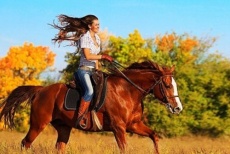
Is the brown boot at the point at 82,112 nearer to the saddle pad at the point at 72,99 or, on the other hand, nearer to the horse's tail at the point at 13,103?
the saddle pad at the point at 72,99

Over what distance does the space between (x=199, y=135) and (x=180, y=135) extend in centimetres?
121

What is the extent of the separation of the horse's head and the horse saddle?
115 cm

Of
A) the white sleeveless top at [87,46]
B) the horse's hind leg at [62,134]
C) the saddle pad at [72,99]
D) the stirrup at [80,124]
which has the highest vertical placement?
the white sleeveless top at [87,46]

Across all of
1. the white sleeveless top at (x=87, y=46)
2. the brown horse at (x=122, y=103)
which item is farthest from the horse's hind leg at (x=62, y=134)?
the white sleeveless top at (x=87, y=46)

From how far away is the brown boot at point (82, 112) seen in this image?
10.7 m

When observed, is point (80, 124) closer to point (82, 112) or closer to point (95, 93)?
point (82, 112)

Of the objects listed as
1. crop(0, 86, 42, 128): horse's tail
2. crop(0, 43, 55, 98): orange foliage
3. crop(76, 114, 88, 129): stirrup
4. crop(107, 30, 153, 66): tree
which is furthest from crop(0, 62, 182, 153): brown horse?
crop(0, 43, 55, 98): orange foliage

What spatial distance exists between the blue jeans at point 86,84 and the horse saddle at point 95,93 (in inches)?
4.4

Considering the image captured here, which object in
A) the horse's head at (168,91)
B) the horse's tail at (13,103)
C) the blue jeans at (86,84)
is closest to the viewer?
the blue jeans at (86,84)

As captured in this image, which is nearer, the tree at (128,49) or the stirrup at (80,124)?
the stirrup at (80,124)

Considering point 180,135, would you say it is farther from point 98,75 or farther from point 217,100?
point 98,75

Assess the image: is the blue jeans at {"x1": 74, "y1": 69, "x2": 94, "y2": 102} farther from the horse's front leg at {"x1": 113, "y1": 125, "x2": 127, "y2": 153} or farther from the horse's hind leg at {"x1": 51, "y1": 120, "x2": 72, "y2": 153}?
the horse's hind leg at {"x1": 51, "y1": 120, "x2": 72, "y2": 153}

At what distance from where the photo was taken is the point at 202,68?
3303cm

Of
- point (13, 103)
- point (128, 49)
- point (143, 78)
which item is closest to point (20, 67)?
point (128, 49)
